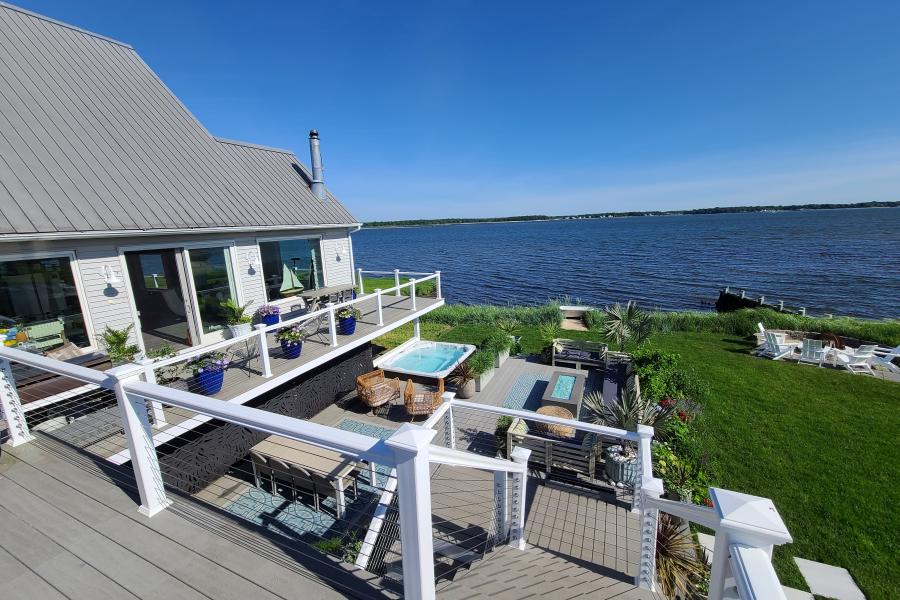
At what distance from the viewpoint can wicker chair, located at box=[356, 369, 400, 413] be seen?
923 cm

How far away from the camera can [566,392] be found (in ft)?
32.9

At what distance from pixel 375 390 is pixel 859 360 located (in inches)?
589

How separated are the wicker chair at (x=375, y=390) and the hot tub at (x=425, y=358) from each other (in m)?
1.24

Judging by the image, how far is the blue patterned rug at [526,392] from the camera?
1004 centimetres

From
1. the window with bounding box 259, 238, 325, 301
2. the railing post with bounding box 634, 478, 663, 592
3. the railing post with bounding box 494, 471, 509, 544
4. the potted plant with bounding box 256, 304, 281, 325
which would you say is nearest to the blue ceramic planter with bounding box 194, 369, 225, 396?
the potted plant with bounding box 256, 304, 281, 325

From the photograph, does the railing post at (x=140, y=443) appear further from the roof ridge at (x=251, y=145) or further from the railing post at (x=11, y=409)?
the roof ridge at (x=251, y=145)

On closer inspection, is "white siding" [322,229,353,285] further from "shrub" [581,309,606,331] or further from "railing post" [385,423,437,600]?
"shrub" [581,309,606,331]

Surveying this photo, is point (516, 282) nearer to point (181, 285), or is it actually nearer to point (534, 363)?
point (534, 363)

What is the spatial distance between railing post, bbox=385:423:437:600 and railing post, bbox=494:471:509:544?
1902 mm

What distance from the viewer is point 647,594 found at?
328 centimetres

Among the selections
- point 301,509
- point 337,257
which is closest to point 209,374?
point 301,509

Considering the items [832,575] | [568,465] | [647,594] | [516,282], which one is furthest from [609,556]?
[516,282]

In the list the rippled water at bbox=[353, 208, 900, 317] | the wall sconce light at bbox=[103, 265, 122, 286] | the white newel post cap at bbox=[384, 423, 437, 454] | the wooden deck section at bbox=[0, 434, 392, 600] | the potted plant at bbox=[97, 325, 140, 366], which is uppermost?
the wall sconce light at bbox=[103, 265, 122, 286]

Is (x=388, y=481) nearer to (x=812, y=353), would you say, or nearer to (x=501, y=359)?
(x=501, y=359)
